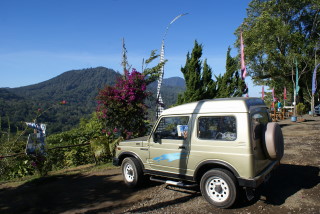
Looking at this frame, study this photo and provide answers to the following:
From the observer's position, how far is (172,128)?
17.0ft

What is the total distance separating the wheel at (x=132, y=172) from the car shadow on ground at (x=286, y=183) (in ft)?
8.62

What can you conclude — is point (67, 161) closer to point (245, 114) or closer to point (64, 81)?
point (245, 114)

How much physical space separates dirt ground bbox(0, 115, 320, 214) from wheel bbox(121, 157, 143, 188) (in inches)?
7.5

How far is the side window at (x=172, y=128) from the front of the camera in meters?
4.98

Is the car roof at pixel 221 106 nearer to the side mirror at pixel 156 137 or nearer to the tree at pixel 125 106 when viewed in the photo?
the side mirror at pixel 156 137

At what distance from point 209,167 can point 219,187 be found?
417 millimetres

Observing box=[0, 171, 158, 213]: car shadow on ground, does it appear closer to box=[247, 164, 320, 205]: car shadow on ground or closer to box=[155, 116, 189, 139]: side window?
box=[155, 116, 189, 139]: side window

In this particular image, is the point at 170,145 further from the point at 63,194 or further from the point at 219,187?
the point at 63,194

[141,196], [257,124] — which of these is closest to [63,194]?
[141,196]

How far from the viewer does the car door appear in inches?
192

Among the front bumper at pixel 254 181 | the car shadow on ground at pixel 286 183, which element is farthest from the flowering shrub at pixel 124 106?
the front bumper at pixel 254 181

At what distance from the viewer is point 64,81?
171 metres

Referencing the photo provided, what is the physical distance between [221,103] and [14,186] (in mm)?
6528

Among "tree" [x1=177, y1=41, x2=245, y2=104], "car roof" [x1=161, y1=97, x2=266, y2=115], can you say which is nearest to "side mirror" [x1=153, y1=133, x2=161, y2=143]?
"car roof" [x1=161, y1=97, x2=266, y2=115]
